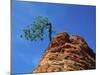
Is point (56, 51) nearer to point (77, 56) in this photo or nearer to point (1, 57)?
point (77, 56)

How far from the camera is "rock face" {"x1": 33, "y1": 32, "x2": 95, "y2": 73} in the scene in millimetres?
2184

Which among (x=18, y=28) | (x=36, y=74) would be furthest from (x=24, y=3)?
(x=36, y=74)

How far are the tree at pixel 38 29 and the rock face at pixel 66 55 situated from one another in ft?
0.42

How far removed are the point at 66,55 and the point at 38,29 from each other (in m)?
0.43

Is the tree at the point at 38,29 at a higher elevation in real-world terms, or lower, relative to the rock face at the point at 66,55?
higher

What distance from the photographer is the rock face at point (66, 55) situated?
2.18 meters

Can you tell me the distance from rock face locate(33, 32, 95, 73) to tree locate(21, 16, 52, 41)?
13 cm

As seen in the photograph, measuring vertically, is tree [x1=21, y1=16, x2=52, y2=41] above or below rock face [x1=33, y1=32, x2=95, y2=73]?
above

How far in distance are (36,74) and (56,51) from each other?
333mm

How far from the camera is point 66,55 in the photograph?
2260 millimetres

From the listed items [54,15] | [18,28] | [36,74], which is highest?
[54,15]

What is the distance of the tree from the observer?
212 cm

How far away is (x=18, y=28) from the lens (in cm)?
207

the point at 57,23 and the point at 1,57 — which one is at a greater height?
the point at 57,23
